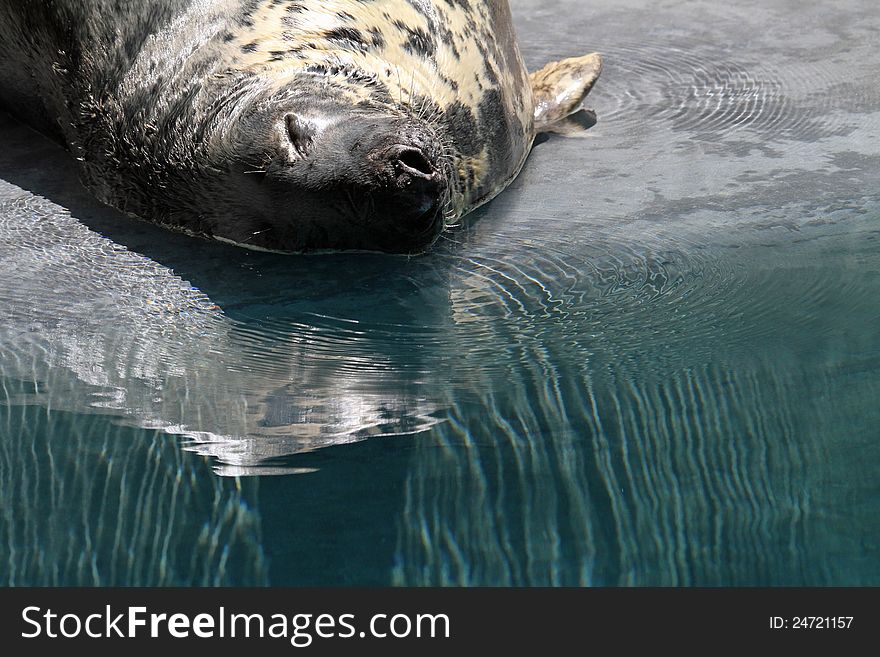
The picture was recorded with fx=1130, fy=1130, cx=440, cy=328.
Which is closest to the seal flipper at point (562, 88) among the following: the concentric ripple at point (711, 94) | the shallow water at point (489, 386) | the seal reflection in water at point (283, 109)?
the concentric ripple at point (711, 94)

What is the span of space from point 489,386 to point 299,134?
994 millimetres

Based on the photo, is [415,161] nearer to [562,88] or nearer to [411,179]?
[411,179]

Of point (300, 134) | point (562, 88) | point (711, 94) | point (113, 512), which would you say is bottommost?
point (113, 512)

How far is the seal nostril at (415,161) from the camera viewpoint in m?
3.05

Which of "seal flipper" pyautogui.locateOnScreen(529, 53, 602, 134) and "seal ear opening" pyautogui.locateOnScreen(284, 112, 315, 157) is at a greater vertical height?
"seal ear opening" pyautogui.locateOnScreen(284, 112, 315, 157)

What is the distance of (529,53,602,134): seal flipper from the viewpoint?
15.1ft

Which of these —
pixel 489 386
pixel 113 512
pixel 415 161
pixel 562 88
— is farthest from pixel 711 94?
pixel 113 512

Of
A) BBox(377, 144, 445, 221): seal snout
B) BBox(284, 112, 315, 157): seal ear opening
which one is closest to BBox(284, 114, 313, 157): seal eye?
BBox(284, 112, 315, 157): seal ear opening

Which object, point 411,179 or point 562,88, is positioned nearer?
point 411,179

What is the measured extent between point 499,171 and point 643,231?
0.71 metres

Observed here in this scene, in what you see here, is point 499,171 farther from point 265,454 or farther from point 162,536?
point 162,536

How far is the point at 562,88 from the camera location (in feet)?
15.2

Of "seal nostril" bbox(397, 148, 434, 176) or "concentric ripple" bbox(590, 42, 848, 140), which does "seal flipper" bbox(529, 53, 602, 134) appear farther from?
"seal nostril" bbox(397, 148, 434, 176)

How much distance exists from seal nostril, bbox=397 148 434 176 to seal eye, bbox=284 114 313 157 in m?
0.30
